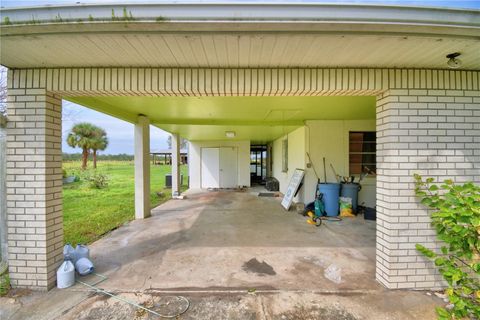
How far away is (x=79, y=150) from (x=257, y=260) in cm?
2629

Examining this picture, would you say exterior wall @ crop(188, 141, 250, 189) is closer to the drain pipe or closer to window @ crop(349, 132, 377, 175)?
window @ crop(349, 132, 377, 175)

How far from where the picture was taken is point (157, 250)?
12.2 feet

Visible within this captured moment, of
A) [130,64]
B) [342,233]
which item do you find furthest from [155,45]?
[342,233]

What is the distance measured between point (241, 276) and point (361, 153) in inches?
220

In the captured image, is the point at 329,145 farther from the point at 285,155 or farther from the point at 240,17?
the point at 240,17

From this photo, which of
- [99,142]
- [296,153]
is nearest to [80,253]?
[296,153]

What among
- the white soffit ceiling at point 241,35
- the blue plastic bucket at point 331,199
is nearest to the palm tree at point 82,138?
the blue plastic bucket at point 331,199

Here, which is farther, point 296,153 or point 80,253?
point 296,153

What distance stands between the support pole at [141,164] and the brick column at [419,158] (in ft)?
16.8

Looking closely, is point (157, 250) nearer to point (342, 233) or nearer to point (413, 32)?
point (342, 233)

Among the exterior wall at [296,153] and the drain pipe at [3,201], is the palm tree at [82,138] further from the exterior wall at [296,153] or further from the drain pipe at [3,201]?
the drain pipe at [3,201]

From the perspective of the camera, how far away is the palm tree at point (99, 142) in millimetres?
23934

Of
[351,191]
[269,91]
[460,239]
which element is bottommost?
[351,191]

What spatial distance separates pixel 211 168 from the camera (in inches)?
463
